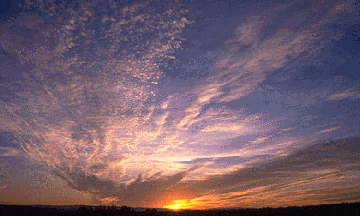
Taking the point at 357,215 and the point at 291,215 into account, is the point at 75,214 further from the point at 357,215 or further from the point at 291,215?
the point at 357,215

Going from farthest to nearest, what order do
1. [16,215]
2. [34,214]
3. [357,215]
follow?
[357,215], [34,214], [16,215]

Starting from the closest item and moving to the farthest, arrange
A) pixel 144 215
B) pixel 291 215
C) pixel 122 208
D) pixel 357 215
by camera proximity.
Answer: pixel 144 215 → pixel 122 208 → pixel 357 215 → pixel 291 215

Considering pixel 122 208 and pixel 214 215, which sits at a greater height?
pixel 122 208

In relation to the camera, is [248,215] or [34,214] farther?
[248,215]

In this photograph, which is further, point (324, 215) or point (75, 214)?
point (324, 215)

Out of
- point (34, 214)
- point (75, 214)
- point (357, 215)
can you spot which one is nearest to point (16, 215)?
point (34, 214)

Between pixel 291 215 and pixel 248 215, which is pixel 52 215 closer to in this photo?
pixel 248 215

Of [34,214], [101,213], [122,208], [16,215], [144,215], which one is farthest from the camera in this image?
[122,208]

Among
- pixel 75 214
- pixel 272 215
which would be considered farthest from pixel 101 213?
pixel 272 215

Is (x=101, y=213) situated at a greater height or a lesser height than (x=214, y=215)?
greater
